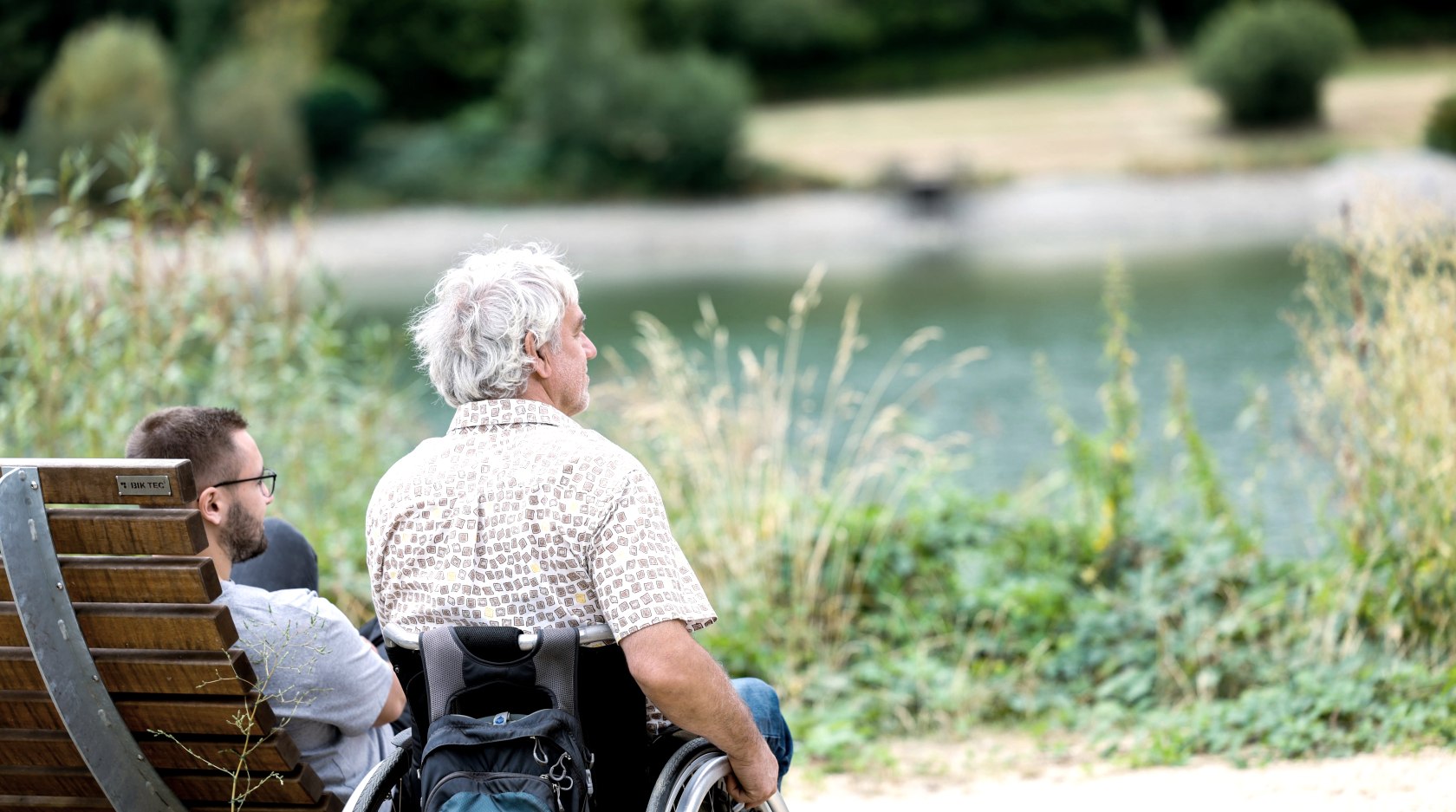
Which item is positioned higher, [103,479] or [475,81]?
[103,479]

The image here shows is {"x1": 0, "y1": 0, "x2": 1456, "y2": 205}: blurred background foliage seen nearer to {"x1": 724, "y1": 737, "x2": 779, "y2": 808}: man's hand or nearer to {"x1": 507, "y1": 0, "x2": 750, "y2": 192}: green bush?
{"x1": 507, "y1": 0, "x2": 750, "y2": 192}: green bush

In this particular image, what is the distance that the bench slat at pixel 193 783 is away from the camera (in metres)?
2.45

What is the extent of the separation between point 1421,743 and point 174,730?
2.92 meters

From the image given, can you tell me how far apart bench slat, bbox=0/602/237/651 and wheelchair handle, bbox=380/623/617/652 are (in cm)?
24

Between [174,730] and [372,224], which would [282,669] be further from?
[372,224]

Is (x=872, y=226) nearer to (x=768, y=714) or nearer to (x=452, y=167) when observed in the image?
(x=452, y=167)

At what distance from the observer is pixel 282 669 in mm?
2449

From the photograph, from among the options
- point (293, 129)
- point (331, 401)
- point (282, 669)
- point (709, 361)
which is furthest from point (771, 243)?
point (282, 669)

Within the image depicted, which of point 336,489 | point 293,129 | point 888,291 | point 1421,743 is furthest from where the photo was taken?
point 293,129

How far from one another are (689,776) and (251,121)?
3460cm

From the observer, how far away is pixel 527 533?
2199mm

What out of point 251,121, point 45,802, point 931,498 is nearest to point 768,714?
point 45,802

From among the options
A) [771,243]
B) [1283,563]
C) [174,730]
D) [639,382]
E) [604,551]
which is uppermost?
[604,551]

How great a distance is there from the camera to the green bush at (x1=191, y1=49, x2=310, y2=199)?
112ft
